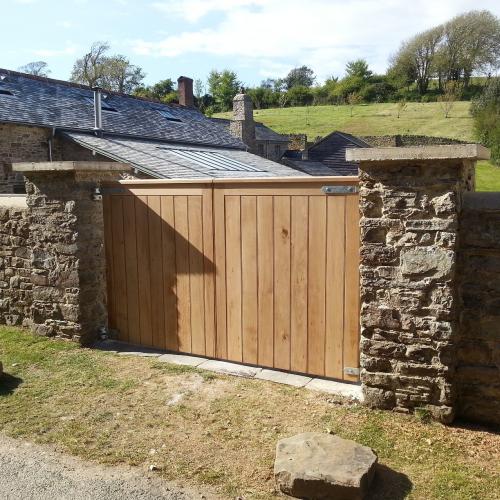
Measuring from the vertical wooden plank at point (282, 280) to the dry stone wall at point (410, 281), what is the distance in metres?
0.92

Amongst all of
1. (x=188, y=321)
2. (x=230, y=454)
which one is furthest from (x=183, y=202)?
(x=230, y=454)

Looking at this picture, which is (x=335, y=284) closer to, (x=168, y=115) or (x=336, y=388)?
(x=336, y=388)

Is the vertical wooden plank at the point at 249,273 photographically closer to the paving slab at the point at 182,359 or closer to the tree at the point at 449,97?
the paving slab at the point at 182,359

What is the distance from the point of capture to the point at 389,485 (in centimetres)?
345

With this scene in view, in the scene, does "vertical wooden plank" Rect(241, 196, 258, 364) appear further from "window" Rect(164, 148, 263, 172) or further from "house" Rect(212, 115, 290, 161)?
"house" Rect(212, 115, 290, 161)

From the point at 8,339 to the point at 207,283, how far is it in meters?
2.76

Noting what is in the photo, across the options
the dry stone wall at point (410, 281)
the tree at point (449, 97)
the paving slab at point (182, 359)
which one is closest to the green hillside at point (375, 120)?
the tree at point (449, 97)

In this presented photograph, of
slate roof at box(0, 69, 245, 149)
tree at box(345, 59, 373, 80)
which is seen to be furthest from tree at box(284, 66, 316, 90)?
slate roof at box(0, 69, 245, 149)

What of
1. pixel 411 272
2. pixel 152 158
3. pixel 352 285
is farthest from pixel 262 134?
pixel 411 272

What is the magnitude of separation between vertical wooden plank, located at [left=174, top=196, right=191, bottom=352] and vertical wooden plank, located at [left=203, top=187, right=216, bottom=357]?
240 millimetres

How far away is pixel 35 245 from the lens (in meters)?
6.39

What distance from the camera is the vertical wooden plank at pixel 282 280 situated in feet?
16.8

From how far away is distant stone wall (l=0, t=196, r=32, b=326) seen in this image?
655cm

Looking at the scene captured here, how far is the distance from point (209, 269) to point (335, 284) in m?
1.46
